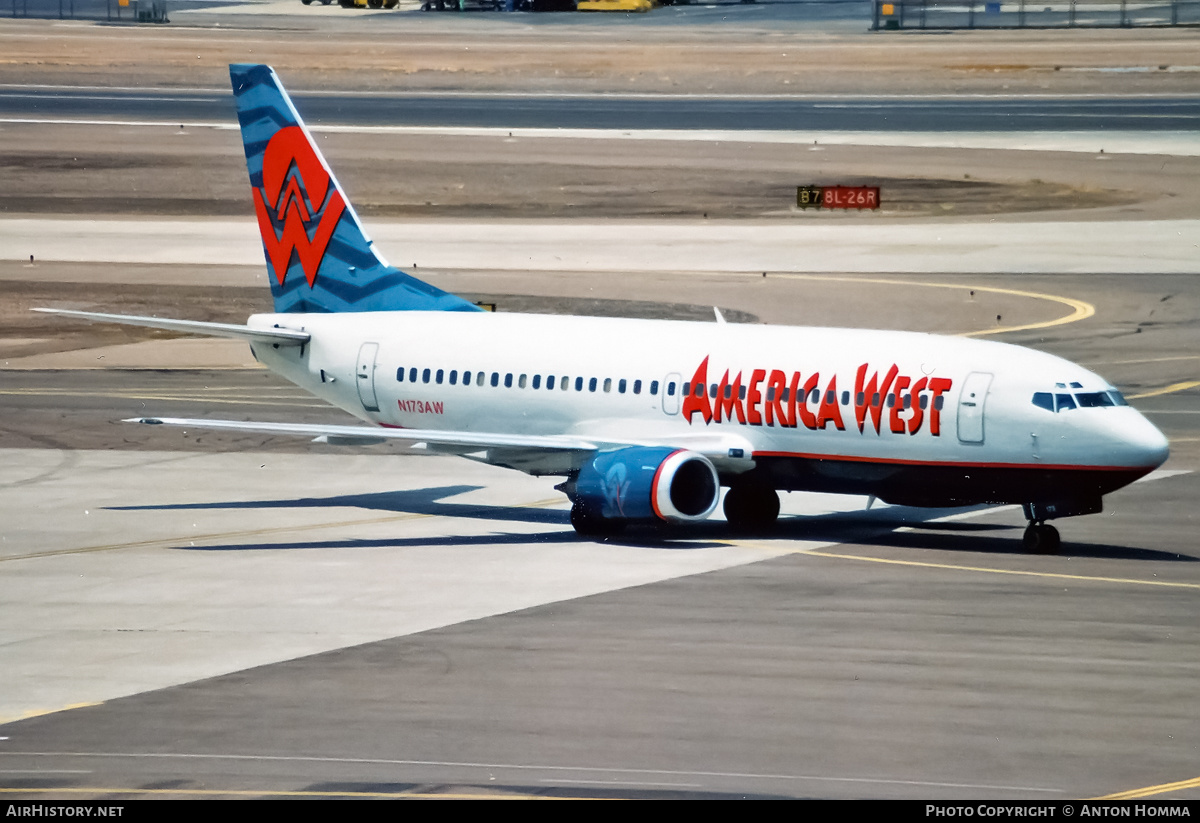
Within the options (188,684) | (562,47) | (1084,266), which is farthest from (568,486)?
(562,47)

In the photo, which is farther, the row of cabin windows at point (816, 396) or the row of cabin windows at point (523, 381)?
the row of cabin windows at point (523, 381)

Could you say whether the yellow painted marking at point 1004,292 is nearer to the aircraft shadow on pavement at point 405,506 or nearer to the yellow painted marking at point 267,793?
the aircraft shadow on pavement at point 405,506

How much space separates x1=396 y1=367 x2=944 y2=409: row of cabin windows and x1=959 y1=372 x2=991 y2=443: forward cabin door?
50 cm

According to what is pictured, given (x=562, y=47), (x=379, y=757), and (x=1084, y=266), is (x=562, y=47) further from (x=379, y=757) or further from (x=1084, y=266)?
(x=379, y=757)

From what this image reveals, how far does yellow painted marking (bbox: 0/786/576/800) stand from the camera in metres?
25.4

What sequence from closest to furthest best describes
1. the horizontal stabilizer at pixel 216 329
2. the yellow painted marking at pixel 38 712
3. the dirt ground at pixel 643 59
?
the yellow painted marking at pixel 38 712 < the horizontal stabilizer at pixel 216 329 < the dirt ground at pixel 643 59

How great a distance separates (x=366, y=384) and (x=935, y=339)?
13.9 m

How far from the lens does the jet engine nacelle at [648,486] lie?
42.9m

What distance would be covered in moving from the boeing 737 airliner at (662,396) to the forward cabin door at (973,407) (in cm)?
3

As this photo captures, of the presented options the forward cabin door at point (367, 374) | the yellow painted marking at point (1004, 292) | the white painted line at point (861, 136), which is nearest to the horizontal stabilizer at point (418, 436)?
the forward cabin door at point (367, 374)

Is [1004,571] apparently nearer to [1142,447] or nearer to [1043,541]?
[1043,541]

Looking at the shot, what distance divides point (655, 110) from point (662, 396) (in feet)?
313

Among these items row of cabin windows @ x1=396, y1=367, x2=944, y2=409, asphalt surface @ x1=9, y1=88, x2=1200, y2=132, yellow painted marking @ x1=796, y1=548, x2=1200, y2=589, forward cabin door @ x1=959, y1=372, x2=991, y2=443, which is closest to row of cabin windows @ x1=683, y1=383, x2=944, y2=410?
A: row of cabin windows @ x1=396, y1=367, x2=944, y2=409

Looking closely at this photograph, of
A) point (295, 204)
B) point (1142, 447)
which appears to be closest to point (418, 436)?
point (295, 204)
